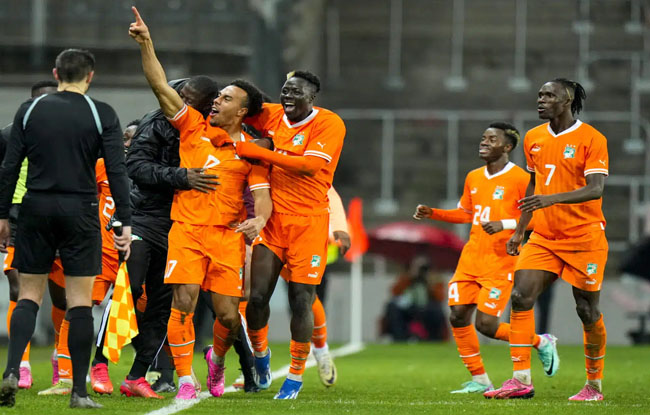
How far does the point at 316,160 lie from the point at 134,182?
133 cm

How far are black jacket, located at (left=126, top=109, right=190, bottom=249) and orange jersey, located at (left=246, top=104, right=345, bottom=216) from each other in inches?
28.7

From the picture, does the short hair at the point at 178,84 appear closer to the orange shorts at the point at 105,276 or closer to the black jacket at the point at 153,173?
the black jacket at the point at 153,173

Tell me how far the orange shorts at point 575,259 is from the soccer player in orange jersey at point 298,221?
61.9 inches

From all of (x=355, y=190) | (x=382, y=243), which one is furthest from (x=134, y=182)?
(x=355, y=190)

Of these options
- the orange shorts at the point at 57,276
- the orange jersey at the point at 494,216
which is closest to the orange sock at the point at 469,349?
the orange jersey at the point at 494,216

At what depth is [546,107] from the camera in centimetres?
907

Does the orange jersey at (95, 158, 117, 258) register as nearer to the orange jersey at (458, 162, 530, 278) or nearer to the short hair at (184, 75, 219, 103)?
the short hair at (184, 75, 219, 103)

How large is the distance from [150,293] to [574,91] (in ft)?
11.2

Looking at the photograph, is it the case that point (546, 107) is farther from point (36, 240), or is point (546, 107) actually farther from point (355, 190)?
point (355, 190)

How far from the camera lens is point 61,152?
730 cm

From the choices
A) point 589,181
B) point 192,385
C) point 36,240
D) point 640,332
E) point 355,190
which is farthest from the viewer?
point 355,190

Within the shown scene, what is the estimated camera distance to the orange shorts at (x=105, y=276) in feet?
31.4

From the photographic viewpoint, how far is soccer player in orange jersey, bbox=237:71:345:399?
8.79m

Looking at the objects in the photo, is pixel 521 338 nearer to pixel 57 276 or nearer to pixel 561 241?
pixel 561 241
